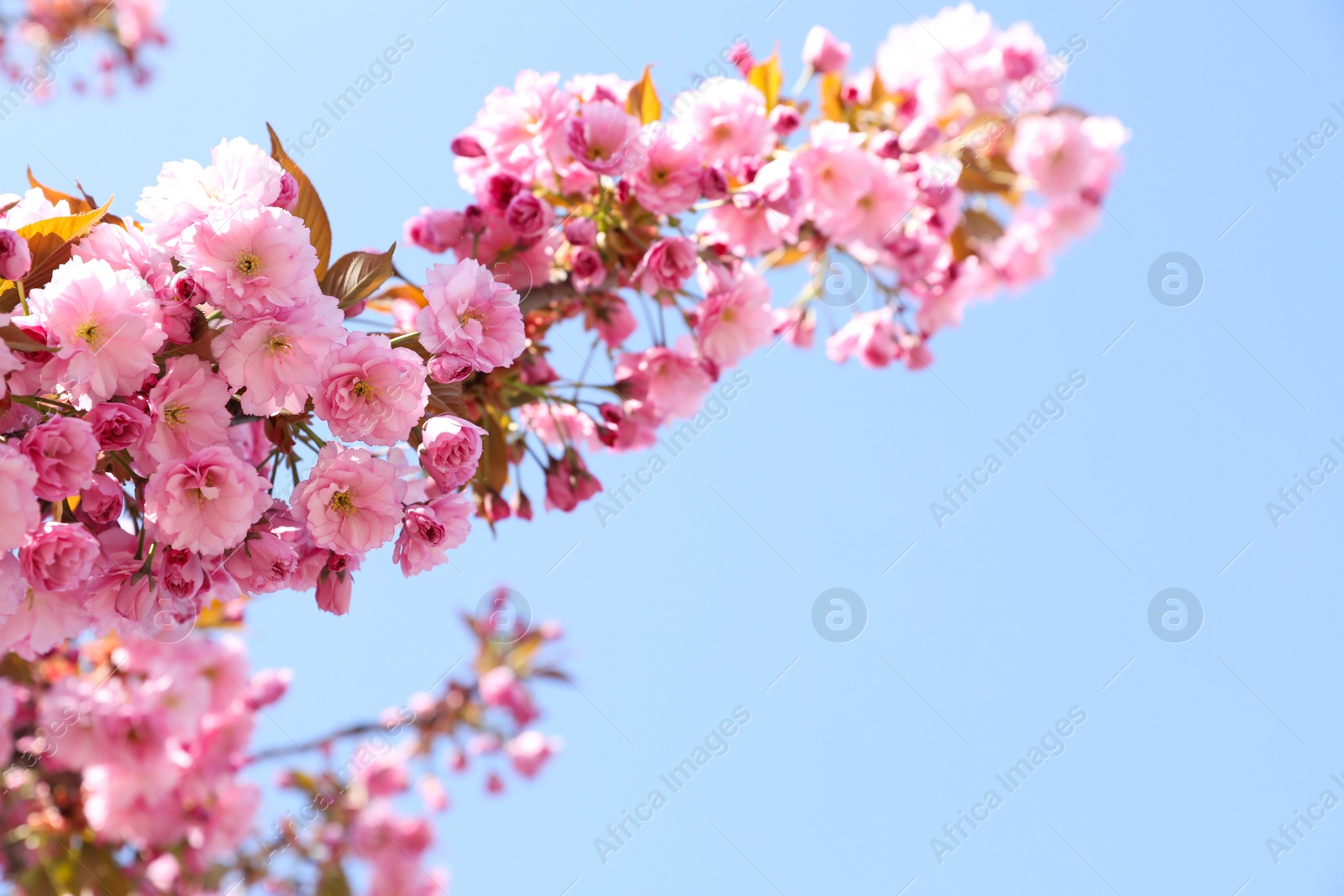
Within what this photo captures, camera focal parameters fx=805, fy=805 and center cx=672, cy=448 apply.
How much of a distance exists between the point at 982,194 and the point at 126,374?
2079 mm

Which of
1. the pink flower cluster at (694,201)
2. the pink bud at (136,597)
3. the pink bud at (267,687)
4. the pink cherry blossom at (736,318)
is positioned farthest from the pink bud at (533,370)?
the pink bud at (267,687)

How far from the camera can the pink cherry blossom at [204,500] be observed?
880 millimetres

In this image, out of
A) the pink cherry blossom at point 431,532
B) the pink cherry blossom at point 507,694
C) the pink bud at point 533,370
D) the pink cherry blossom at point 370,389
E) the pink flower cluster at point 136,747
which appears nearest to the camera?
the pink cherry blossom at point 370,389

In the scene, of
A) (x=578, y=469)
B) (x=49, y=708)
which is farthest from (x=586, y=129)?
(x=49, y=708)

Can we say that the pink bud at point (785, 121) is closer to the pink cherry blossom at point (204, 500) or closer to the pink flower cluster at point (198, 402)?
the pink flower cluster at point (198, 402)

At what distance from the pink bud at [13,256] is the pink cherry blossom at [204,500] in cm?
25

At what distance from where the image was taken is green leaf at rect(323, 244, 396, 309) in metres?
1.10

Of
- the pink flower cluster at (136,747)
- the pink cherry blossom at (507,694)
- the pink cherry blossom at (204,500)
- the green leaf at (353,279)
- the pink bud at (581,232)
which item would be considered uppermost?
the pink bud at (581,232)

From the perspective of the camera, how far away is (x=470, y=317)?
3.28 ft

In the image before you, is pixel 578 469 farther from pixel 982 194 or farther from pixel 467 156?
pixel 982 194

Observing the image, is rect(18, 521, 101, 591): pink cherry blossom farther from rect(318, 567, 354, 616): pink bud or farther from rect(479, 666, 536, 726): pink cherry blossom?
rect(479, 666, 536, 726): pink cherry blossom

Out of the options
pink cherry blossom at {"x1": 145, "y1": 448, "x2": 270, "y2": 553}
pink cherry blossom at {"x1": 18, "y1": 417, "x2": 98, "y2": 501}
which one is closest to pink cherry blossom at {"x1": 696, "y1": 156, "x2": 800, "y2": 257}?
pink cherry blossom at {"x1": 145, "y1": 448, "x2": 270, "y2": 553}

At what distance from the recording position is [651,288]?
1.58m

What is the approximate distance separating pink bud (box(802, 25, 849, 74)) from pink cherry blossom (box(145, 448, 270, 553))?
1.69 meters
